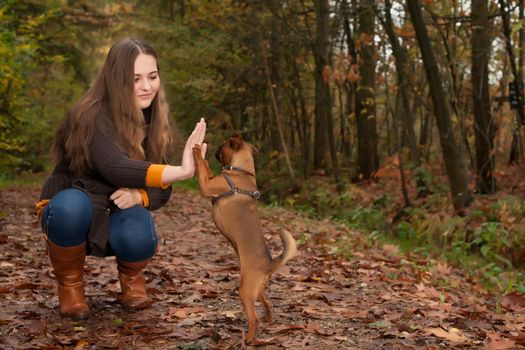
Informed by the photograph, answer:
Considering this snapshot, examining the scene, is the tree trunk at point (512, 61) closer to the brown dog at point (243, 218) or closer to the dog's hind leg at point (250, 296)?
the brown dog at point (243, 218)

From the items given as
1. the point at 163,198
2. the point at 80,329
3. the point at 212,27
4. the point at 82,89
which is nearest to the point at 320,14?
the point at 212,27

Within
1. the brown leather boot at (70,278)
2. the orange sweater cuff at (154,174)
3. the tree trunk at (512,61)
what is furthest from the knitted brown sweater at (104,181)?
the tree trunk at (512,61)

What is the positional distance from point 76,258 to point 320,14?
11.8 meters

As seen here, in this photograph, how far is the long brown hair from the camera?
12.2ft

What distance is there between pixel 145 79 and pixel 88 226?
1058 mm

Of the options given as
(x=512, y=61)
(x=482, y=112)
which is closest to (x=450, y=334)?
(x=482, y=112)

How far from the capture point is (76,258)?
12.6 feet

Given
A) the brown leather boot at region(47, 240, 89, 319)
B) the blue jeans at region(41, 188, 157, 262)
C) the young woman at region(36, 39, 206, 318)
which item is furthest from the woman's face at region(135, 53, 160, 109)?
the brown leather boot at region(47, 240, 89, 319)

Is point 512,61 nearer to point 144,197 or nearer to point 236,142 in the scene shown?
point 236,142

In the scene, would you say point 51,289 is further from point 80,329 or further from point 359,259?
point 359,259

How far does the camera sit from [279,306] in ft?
14.3

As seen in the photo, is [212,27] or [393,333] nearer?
[393,333]

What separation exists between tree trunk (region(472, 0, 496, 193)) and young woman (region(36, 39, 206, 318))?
996 cm

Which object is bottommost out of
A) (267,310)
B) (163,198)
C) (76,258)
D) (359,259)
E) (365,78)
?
(359,259)
